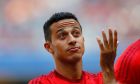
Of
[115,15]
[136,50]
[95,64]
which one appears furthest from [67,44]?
[115,15]

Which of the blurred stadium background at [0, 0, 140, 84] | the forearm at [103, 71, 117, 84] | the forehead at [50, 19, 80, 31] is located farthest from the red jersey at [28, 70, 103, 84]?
the blurred stadium background at [0, 0, 140, 84]

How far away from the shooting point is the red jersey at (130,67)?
1.48 m

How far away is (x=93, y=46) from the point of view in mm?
3803

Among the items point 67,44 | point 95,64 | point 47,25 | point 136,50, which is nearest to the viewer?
point 136,50

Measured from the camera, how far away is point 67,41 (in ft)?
6.50

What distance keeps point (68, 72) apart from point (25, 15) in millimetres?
2087

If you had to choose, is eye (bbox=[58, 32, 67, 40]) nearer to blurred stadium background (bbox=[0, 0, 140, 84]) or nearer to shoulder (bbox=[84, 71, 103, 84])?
shoulder (bbox=[84, 71, 103, 84])

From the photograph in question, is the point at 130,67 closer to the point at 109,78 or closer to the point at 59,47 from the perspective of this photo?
the point at 109,78

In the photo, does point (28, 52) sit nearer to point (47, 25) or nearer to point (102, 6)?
point (102, 6)

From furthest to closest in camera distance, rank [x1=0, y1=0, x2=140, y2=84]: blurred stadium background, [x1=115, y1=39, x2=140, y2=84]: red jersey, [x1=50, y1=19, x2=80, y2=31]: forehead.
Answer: [x1=0, y1=0, x2=140, y2=84]: blurred stadium background < [x1=50, y1=19, x2=80, y2=31]: forehead < [x1=115, y1=39, x2=140, y2=84]: red jersey

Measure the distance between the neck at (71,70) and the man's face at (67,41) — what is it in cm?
3

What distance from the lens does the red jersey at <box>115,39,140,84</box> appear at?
1481mm

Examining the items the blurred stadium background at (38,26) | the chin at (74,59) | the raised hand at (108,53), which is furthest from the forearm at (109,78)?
the blurred stadium background at (38,26)

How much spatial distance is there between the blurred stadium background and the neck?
1.73 meters
